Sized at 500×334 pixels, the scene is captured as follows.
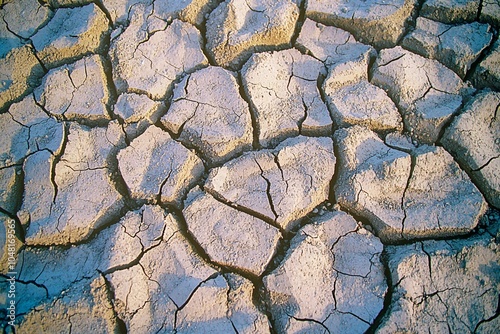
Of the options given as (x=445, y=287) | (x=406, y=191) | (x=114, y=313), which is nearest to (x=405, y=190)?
(x=406, y=191)

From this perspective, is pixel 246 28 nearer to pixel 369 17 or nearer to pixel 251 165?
pixel 369 17

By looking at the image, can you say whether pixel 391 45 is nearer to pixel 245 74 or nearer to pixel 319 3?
pixel 319 3

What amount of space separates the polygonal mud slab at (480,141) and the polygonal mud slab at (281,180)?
2.39 feet

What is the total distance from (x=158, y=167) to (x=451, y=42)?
2.04 metres

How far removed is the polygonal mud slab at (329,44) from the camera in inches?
91.8

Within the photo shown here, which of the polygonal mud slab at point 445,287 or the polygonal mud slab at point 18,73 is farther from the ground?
the polygonal mud slab at point 18,73

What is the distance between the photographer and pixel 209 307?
1694mm

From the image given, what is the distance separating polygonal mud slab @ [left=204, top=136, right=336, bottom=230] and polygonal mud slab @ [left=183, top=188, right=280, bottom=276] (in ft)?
0.19

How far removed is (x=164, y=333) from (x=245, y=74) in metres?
1.53

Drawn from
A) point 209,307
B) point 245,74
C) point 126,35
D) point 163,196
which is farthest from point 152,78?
point 209,307

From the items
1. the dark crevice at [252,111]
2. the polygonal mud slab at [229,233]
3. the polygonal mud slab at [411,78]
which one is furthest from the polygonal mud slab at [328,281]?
the polygonal mud slab at [411,78]

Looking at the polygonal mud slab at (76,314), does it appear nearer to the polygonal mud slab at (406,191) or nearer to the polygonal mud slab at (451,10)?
the polygonal mud slab at (406,191)

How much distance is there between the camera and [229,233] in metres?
1.86


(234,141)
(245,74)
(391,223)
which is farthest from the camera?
(245,74)
